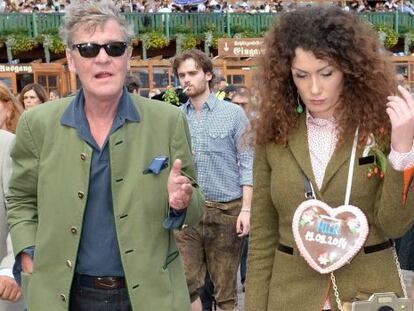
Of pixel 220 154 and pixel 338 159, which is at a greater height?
pixel 338 159

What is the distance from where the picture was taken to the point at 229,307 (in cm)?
601

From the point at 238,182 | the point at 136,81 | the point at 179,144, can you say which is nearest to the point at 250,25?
the point at 136,81

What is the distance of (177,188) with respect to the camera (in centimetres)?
286

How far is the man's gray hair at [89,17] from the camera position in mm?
3035

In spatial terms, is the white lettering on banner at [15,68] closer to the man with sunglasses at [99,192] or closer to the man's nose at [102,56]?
the man with sunglasses at [99,192]

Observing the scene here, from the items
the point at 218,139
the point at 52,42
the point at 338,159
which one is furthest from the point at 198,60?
the point at 52,42

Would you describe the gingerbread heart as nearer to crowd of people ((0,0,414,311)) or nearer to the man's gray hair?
crowd of people ((0,0,414,311))

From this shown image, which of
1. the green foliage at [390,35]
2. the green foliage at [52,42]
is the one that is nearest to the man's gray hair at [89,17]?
the green foliage at [52,42]

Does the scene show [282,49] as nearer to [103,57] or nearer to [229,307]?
[103,57]

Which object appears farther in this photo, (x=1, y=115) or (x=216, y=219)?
(x=216, y=219)

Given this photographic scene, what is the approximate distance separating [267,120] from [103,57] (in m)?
0.63

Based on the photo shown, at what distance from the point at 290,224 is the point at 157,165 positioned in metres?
0.51

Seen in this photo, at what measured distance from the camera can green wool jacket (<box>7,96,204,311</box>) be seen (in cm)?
298

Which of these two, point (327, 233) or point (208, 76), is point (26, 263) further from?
point (208, 76)
